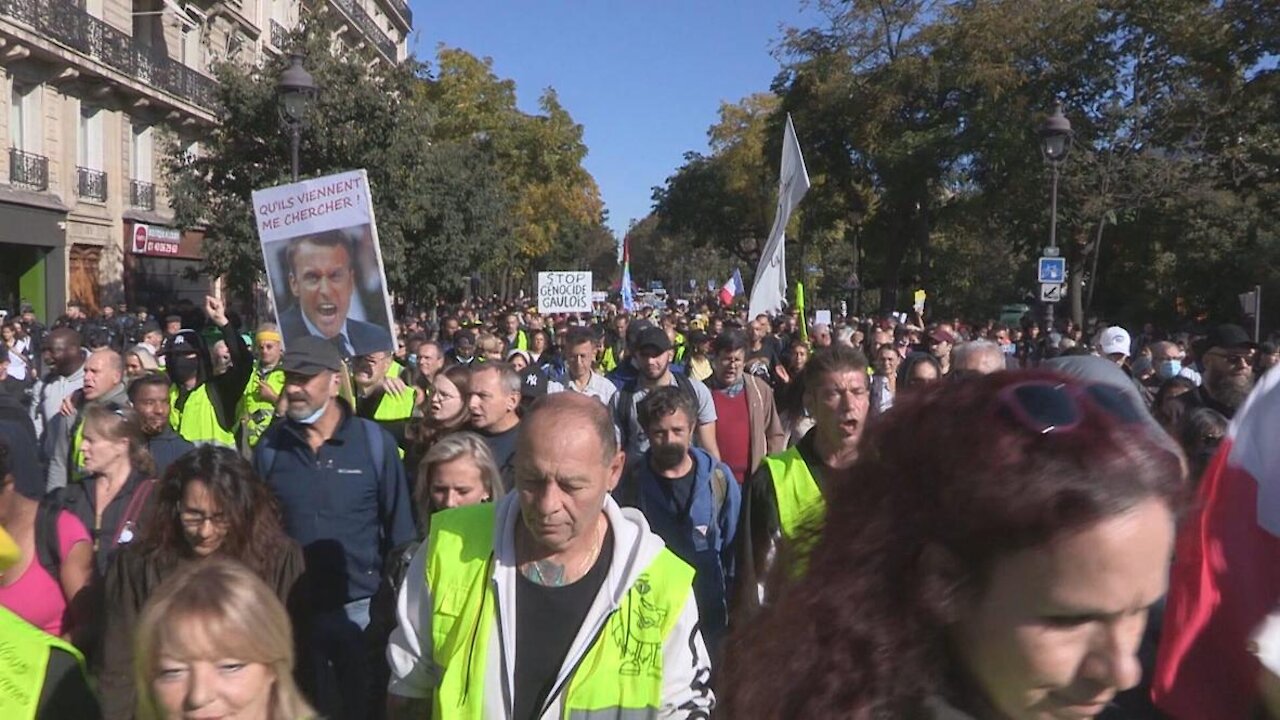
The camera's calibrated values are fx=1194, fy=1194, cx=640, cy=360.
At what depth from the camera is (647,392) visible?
6312 mm

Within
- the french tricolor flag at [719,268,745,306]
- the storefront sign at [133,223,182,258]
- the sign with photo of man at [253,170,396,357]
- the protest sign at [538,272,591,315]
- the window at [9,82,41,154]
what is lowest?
the sign with photo of man at [253,170,396,357]

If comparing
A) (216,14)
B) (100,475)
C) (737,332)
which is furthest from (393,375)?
(216,14)

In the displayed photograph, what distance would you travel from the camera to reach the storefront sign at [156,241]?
30719mm

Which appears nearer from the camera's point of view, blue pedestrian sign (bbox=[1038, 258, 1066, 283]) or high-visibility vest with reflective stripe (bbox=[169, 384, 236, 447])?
high-visibility vest with reflective stripe (bbox=[169, 384, 236, 447])

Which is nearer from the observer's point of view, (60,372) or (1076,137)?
(60,372)

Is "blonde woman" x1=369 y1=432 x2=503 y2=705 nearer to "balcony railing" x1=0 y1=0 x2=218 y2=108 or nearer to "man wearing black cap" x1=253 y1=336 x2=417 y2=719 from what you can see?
"man wearing black cap" x1=253 y1=336 x2=417 y2=719

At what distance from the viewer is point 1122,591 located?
1.35 metres

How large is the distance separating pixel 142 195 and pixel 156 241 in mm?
1242

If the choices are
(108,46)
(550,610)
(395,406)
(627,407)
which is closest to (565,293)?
(395,406)

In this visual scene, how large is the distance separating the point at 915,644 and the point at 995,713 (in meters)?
0.12

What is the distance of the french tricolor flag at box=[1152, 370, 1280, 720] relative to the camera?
1919mm

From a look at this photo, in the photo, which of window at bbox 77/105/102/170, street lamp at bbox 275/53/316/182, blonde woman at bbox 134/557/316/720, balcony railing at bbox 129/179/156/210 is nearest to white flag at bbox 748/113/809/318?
street lamp at bbox 275/53/316/182

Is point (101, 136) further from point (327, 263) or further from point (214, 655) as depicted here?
point (214, 655)

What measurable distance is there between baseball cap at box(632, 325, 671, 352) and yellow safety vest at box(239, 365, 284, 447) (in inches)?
87.6
